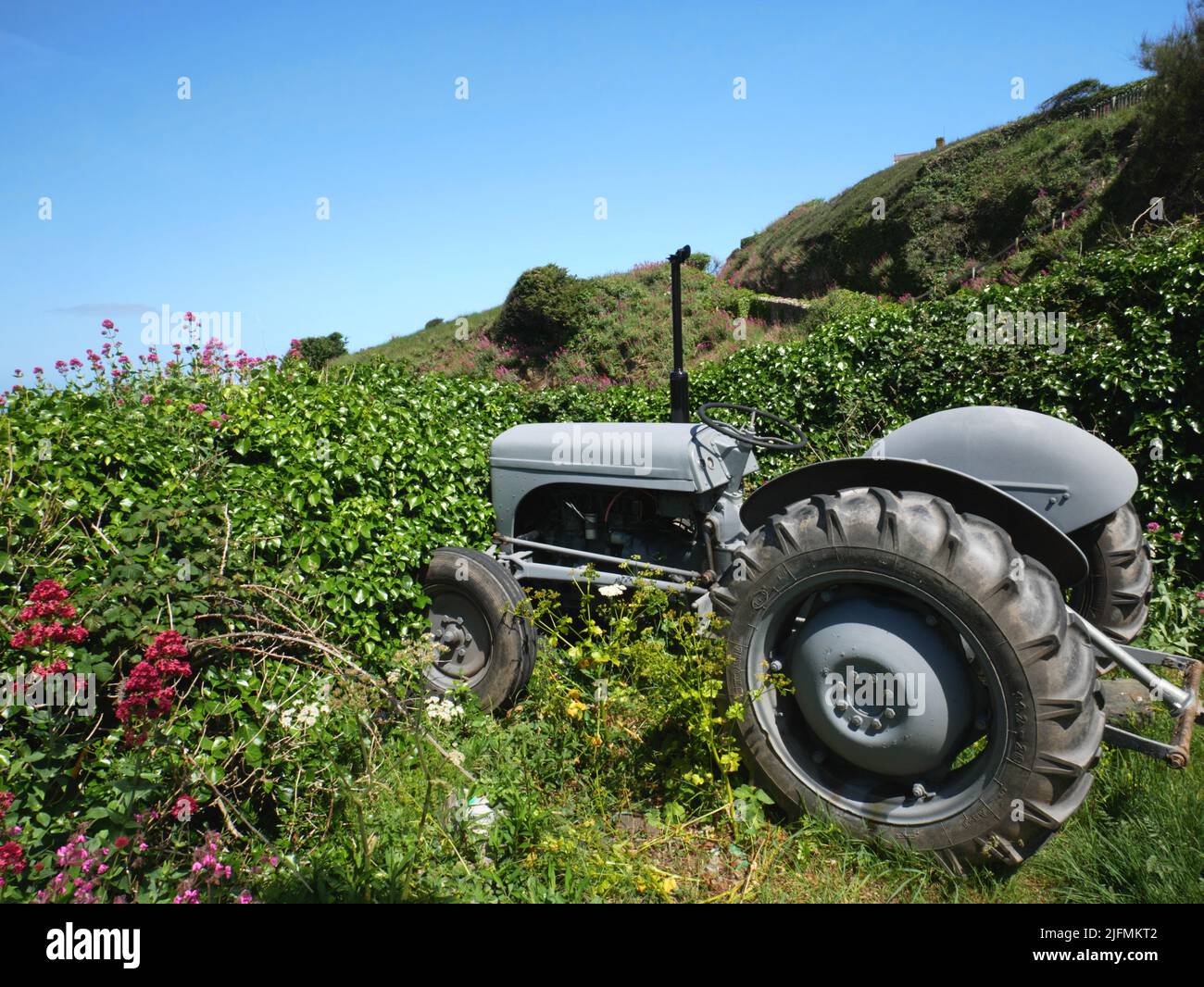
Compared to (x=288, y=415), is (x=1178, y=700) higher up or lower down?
lower down

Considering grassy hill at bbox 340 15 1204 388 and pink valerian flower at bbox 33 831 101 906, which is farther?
grassy hill at bbox 340 15 1204 388

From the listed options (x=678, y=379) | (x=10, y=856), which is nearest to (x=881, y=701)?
(x=678, y=379)

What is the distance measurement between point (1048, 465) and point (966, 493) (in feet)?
2.39

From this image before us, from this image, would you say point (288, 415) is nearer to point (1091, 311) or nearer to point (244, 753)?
point (244, 753)

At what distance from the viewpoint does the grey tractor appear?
2.18 metres

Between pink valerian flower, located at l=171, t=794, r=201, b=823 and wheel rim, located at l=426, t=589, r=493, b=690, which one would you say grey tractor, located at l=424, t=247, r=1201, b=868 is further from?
pink valerian flower, located at l=171, t=794, r=201, b=823

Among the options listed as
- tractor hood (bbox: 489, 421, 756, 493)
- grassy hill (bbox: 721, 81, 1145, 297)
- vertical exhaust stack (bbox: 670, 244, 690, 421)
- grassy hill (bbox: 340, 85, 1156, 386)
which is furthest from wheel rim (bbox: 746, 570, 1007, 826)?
grassy hill (bbox: 340, 85, 1156, 386)

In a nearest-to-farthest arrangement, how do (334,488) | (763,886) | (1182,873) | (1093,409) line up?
(1182,873) → (763,886) → (334,488) → (1093,409)

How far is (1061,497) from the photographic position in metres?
2.91

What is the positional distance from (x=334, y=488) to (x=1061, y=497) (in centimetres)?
331

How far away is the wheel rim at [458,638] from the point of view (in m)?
3.77

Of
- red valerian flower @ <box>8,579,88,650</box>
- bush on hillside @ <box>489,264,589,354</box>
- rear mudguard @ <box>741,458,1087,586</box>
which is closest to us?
red valerian flower @ <box>8,579,88,650</box>

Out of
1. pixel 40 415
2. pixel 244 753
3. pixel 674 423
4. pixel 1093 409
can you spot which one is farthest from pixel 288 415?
pixel 1093 409

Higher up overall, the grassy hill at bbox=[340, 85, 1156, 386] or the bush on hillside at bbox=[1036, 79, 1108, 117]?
the bush on hillside at bbox=[1036, 79, 1108, 117]
